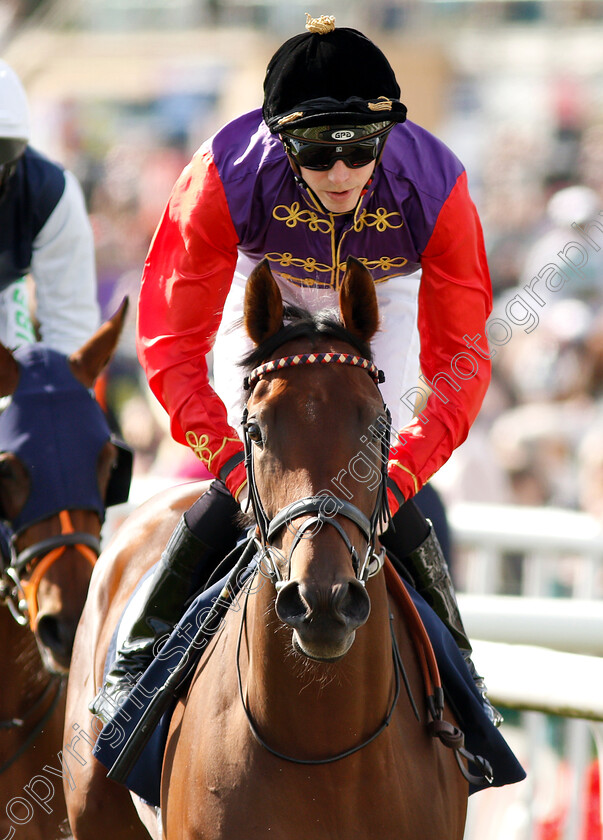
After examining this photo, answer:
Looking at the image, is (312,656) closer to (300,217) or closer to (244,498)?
(244,498)

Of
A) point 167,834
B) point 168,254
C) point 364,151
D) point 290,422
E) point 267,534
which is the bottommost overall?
point 167,834

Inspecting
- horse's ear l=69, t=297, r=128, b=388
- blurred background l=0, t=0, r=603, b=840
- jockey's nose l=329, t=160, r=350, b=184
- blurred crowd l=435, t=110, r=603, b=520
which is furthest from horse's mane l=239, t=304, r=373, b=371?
blurred crowd l=435, t=110, r=603, b=520

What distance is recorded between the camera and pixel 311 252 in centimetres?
344

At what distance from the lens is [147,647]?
3.40m

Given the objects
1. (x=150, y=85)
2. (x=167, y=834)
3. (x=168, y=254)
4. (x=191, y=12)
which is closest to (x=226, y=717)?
(x=167, y=834)

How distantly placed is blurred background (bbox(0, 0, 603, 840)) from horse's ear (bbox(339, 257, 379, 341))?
5.47 ft

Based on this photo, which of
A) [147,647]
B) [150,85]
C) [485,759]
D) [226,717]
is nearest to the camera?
[226,717]

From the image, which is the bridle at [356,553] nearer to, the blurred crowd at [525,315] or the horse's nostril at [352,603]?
the horse's nostril at [352,603]

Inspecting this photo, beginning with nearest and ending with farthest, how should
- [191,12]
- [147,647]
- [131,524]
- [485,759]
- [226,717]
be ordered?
[226,717] → [485,759] → [147,647] → [131,524] → [191,12]

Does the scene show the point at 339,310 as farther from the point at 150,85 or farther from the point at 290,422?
the point at 150,85

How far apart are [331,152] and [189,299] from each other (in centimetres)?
58

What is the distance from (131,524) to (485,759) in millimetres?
1642

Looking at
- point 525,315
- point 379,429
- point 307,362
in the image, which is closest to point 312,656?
point 379,429

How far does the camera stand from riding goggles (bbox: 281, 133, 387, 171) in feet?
10.2
